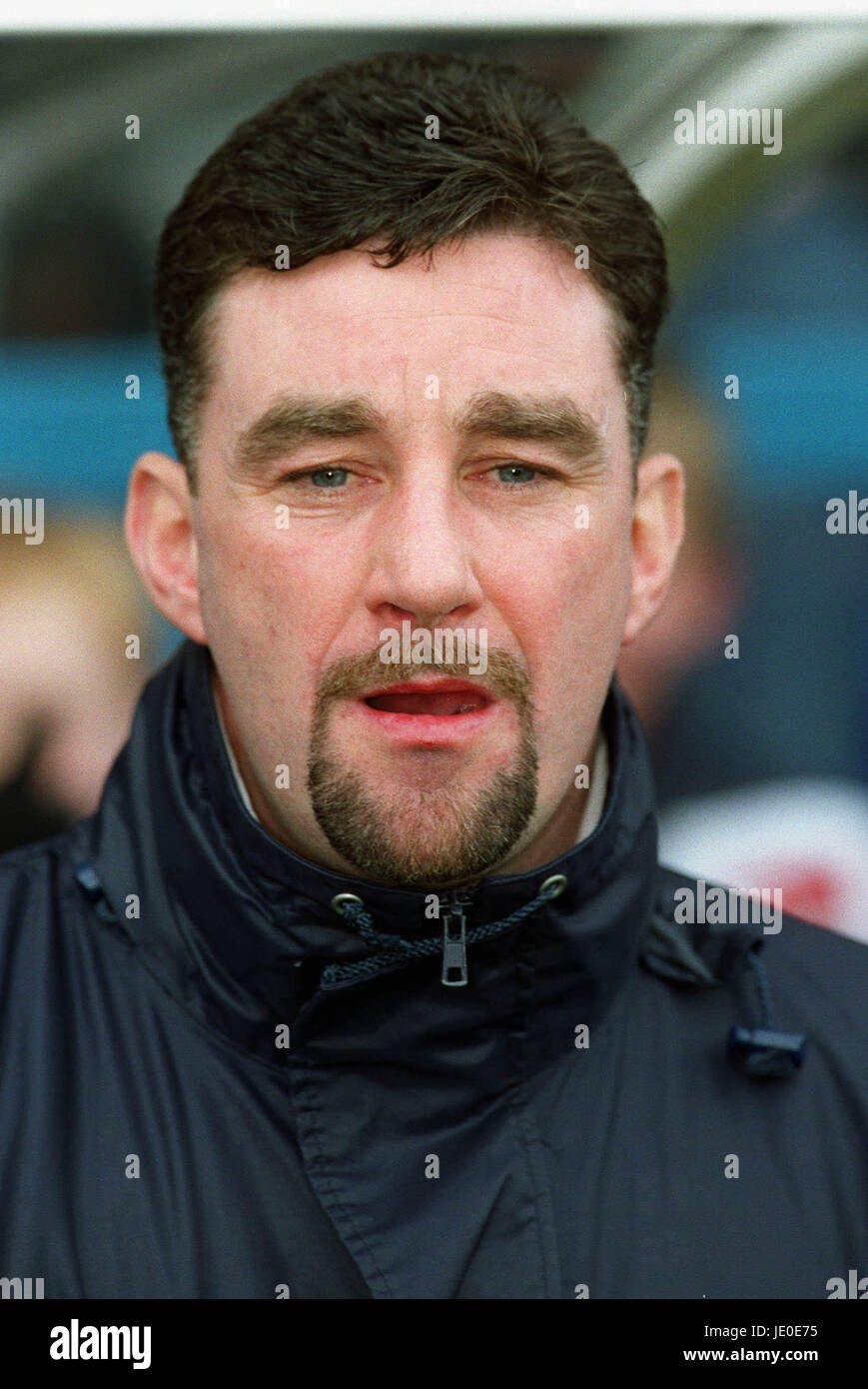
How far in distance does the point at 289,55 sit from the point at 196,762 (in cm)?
146

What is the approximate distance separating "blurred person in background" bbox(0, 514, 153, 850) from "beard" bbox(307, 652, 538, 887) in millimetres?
1133

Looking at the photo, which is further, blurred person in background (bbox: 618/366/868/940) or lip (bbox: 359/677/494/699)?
blurred person in background (bbox: 618/366/868/940)

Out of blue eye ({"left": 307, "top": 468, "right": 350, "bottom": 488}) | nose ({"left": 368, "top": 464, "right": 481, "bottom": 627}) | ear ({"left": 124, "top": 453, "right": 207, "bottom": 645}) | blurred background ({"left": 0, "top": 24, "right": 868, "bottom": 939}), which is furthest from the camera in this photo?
blurred background ({"left": 0, "top": 24, "right": 868, "bottom": 939})

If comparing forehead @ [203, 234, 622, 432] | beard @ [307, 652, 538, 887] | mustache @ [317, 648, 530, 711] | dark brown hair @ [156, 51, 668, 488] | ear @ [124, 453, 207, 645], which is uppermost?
dark brown hair @ [156, 51, 668, 488]

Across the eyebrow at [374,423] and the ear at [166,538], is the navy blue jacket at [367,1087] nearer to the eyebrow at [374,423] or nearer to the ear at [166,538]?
the ear at [166,538]

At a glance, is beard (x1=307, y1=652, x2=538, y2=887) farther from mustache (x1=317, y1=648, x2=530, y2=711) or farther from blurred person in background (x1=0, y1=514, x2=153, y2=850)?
blurred person in background (x1=0, y1=514, x2=153, y2=850)

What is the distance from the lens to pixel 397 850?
5.42ft

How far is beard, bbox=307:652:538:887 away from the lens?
1.65m

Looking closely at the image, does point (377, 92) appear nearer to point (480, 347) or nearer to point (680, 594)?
point (480, 347)

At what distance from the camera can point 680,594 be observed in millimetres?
2779

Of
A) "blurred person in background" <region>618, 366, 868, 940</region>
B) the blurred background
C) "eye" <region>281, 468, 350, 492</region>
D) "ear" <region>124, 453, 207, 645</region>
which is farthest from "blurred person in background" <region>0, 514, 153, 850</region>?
"eye" <region>281, 468, 350, 492</region>

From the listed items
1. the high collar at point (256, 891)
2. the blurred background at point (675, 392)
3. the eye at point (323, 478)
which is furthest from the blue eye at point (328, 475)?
the blurred background at point (675, 392)

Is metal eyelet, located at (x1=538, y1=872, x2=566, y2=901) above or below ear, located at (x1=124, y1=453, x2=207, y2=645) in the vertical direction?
below

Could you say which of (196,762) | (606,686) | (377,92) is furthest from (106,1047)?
(377,92)
